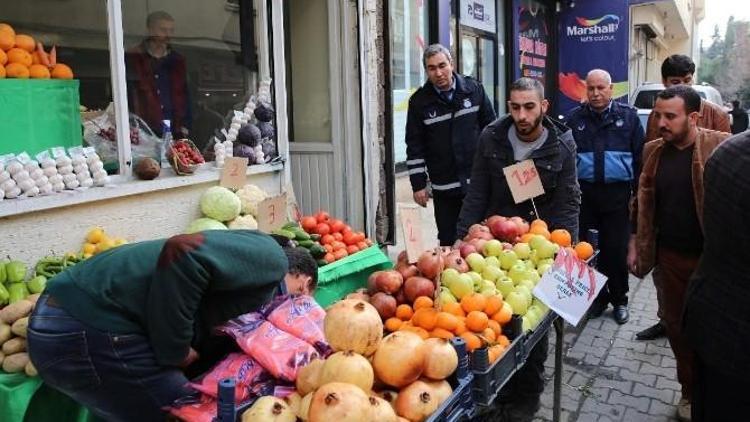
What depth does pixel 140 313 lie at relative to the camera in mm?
2264

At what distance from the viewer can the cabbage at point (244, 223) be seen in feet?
15.1

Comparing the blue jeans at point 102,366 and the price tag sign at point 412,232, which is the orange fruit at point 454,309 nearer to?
the price tag sign at point 412,232

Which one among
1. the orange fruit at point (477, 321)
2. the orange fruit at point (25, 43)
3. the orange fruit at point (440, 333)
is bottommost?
the orange fruit at point (440, 333)

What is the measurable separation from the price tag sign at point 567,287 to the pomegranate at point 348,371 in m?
1.08

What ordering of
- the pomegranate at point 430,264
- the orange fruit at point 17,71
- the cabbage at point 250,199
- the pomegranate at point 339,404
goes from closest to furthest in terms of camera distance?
the pomegranate at point 339,404, the pomegranate at point 430,264, the orange fruit at point 17,71, the cabbage at point 250,199

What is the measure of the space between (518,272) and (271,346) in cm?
133

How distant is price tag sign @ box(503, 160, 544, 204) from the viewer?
3.74m

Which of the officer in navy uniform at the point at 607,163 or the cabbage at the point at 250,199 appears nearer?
the cabbage at the point at 250,199

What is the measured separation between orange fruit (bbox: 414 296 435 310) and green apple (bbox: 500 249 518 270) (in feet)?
2.01

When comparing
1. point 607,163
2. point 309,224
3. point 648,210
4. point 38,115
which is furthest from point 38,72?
point 607,163

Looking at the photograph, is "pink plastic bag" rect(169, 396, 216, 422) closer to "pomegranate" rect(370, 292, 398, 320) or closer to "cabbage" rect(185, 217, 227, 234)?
"pomegranate" rect(370, 292, 398, 320)

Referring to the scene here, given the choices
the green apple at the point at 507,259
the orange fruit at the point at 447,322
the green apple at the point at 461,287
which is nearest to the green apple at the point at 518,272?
the green apple at the point at 507,259

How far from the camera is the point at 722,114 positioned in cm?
482

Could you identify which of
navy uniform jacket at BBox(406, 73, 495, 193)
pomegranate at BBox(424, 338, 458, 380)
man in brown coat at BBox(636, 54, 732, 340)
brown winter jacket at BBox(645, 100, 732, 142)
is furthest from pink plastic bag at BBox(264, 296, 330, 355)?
brown winter jacket at BBox(645, 100, 732, 142)
